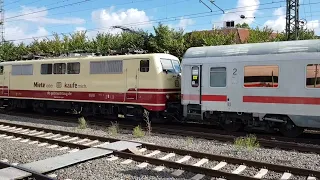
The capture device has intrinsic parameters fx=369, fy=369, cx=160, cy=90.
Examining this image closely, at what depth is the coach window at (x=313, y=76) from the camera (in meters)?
11.2

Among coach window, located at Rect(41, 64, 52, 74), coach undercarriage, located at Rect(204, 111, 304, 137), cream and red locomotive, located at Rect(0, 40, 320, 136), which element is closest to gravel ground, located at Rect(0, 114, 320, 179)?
coach undercarriage, located at Rect(204, 111, 304, 137)

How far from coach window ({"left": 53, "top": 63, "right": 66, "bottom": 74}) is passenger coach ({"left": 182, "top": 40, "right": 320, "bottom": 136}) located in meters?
7.11

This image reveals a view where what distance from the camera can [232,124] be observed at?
13.6 m

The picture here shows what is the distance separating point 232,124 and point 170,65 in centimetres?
388

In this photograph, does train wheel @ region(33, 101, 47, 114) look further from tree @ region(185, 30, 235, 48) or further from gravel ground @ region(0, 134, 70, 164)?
tree @ region(185, 30, 235, 48)

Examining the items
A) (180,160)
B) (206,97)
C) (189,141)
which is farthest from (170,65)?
(180,160)

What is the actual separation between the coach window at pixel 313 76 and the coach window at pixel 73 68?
10.6 metres

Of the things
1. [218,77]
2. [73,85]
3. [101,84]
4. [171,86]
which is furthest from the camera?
[73,85]

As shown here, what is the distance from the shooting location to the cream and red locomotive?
38.1ft

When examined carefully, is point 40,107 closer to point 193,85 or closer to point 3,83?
point 3,83

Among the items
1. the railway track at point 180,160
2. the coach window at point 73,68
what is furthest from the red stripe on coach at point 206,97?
the coach window at point 73,68

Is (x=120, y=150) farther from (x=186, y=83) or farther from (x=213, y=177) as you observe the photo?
(x=186, y=83)

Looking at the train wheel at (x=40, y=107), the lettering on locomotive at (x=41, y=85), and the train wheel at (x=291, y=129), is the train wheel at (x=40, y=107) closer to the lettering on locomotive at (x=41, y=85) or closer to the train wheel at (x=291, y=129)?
the lettering on locomotive at (x=41, y=85)

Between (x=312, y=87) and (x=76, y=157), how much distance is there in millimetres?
7300
